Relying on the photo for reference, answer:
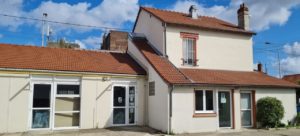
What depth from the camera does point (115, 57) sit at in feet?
65.8

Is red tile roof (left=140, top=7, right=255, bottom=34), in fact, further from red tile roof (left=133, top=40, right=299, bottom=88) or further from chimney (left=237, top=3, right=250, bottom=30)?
red tile roof (left=133, top=40, right=299, bottom=88)

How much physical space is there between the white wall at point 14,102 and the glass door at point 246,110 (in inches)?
465

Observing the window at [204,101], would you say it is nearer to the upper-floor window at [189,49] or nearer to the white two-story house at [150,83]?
the white two-story house at [150,83]

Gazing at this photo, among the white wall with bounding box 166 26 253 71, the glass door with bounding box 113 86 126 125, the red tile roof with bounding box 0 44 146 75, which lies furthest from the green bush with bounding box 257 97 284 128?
the glass door with bounding box 113 86 126 125

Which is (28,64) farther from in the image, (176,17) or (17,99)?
(176,17)

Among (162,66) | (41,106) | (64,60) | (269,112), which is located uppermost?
(64,60)

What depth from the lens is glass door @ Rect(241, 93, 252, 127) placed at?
60.5ft

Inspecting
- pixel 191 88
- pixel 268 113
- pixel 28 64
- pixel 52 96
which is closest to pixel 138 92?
pixel 191 88

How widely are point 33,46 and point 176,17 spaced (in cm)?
921

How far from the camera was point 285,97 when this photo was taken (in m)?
20.0

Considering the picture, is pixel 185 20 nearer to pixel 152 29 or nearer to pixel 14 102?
pixel 152 29

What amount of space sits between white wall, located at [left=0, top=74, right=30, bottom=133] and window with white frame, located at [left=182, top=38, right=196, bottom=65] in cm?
936

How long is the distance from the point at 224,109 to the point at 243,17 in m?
8.06

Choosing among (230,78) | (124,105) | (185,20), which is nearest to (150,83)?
(124,105)
